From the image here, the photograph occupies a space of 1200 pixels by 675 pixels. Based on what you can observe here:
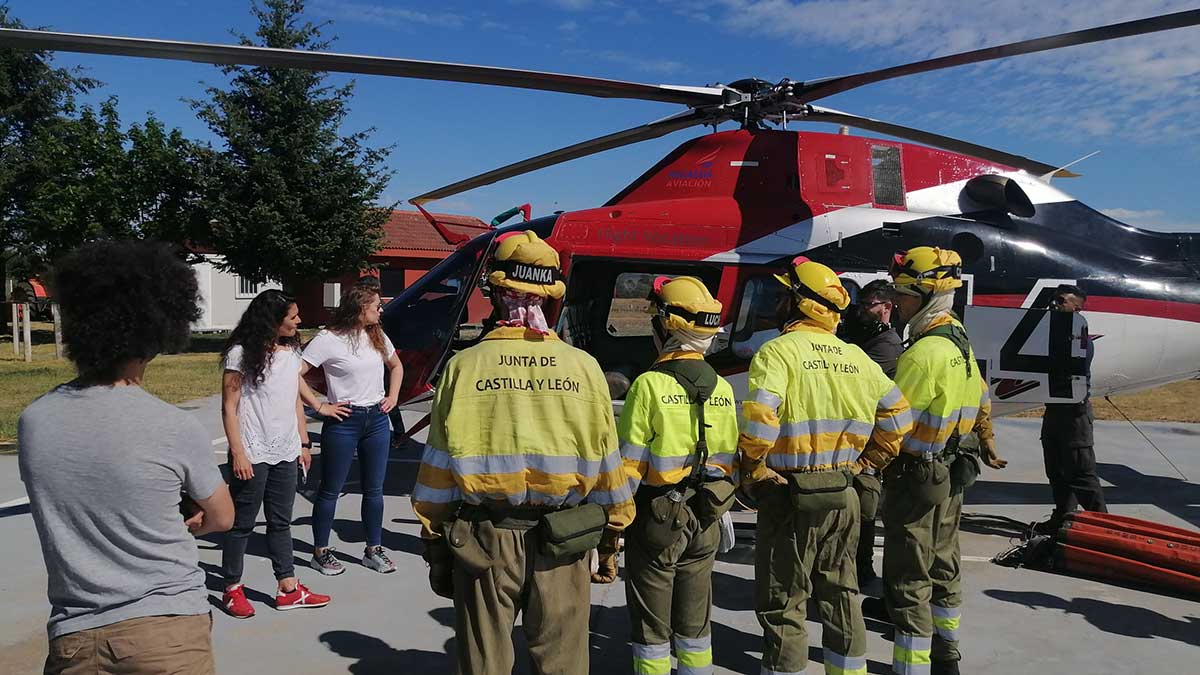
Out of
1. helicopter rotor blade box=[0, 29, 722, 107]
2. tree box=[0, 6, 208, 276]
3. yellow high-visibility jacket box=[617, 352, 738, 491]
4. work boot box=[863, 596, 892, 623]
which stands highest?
tree box=[0, 6, 208, 276]

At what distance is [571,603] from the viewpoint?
258 centimetres

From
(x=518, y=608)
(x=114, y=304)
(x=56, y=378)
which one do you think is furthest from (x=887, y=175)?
(x=56, y=378)

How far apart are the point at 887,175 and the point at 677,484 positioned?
14.7 ft

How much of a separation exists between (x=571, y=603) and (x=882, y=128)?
19.0ft

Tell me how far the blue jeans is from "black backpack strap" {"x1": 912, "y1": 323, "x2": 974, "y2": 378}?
3.19 metres

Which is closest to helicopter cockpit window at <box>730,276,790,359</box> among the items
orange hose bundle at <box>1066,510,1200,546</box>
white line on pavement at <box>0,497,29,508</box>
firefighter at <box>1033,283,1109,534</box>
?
firefighter at <box>1033,283,1109,534</box>

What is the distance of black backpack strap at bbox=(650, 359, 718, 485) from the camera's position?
10.1 feet

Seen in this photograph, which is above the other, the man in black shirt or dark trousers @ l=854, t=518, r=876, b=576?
the man in black shirt

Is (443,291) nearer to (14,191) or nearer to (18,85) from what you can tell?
(14,191)

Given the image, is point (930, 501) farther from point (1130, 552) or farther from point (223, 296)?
point (223, 296)

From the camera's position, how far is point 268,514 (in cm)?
431

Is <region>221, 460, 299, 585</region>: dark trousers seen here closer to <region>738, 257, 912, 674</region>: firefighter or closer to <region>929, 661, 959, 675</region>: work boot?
<region>738, 257, 912, 674</region>: firefighter

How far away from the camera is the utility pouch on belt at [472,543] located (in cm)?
244

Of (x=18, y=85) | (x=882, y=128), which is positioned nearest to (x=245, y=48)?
(x=882, y=128)
